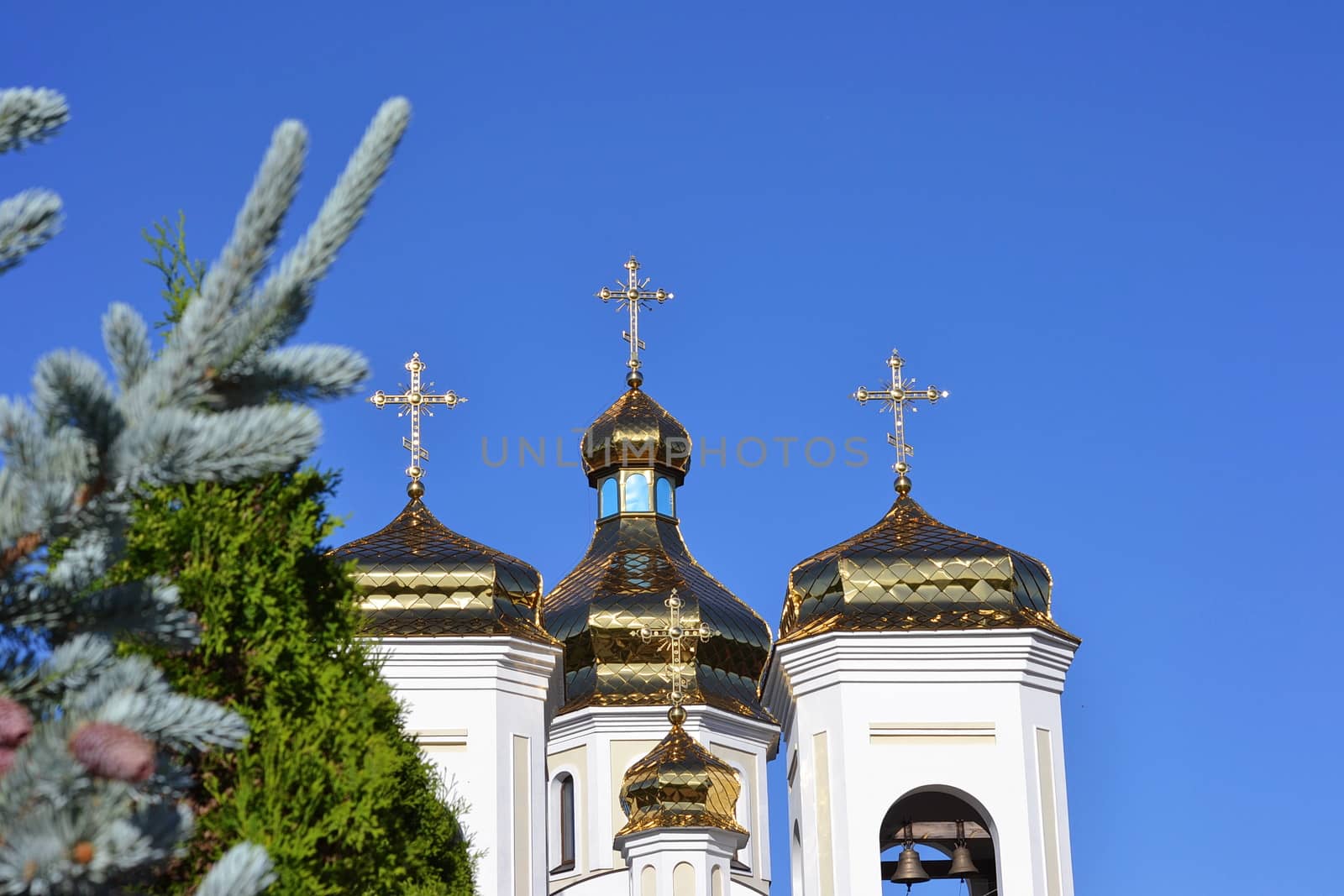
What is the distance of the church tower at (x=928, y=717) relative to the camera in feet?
60.8

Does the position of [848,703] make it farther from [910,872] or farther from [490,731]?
[490,731]

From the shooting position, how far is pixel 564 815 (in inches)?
1200

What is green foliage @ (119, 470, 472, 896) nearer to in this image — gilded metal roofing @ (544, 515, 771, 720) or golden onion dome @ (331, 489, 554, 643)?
golden onion dome @ (331, 489, 554, 643)

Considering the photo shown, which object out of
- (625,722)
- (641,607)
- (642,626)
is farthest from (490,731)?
(641,607)

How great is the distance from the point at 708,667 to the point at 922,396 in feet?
33.3

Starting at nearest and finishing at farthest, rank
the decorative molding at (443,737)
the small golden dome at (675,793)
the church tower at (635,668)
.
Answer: the decorative molding at (443,737)
the small golden dome at (675,793)
the church tower at (635,668)

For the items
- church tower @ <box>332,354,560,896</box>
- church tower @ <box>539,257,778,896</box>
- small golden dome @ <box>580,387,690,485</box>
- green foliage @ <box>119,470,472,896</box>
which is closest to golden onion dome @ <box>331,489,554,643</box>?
church tower @ <box>332,354,560,896</box>

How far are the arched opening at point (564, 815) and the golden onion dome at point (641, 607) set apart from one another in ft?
3.44

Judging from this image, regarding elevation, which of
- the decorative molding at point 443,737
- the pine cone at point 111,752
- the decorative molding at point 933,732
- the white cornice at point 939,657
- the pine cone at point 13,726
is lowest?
the pine cone at point 111,752

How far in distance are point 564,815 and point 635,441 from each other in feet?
20.2

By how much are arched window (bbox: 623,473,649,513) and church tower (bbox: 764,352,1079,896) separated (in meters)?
14.2

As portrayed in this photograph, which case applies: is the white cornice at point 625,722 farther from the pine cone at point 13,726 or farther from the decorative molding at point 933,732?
the pine cone at point 13,726

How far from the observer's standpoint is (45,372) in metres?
4.03

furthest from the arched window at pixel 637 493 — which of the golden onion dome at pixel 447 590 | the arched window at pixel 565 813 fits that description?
the golden onion dome at pixel 447 590
